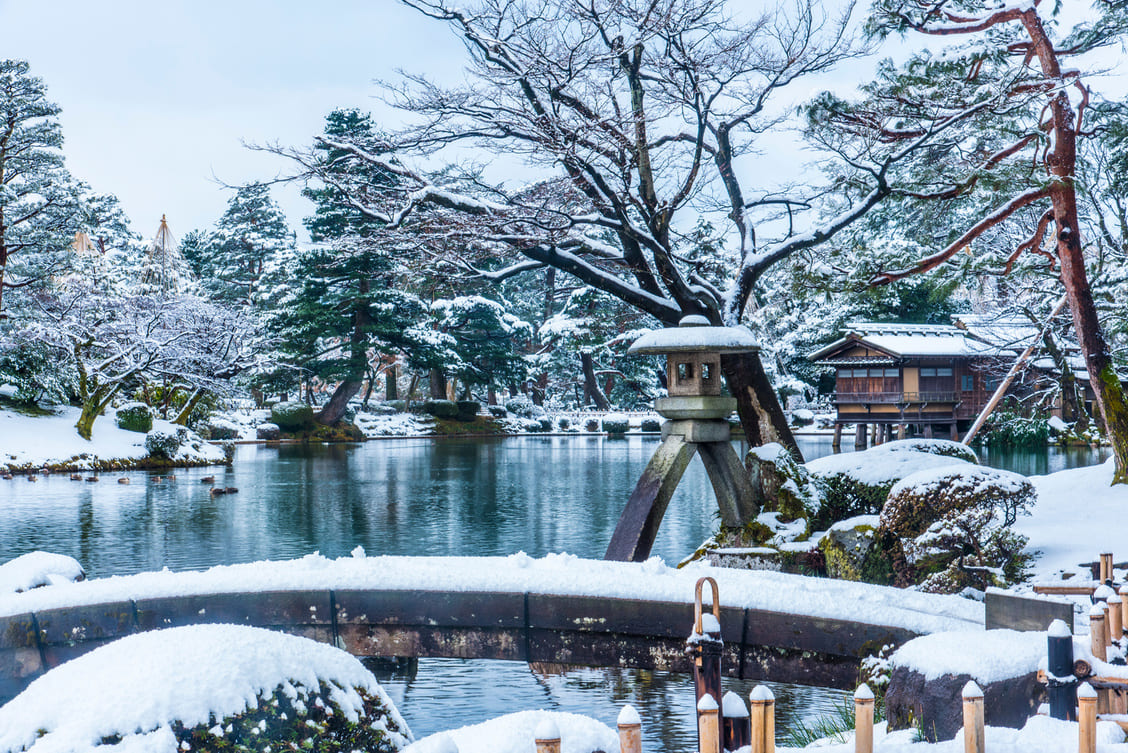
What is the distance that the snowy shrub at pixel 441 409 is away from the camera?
3609cm

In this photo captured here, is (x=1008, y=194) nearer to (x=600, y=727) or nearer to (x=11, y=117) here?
(x=600, y=727)

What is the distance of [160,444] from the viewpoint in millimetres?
22547

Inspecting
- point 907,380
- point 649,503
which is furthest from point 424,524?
point 907,380

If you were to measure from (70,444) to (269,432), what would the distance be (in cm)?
993

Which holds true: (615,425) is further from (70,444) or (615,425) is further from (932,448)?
(932,448)

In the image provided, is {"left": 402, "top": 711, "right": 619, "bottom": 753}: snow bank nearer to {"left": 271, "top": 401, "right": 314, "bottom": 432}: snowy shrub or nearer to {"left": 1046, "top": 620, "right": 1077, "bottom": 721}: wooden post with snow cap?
{"left": 1046, "top": 620, "right": 1077, "bottom": 721}: wooden post with snow cap

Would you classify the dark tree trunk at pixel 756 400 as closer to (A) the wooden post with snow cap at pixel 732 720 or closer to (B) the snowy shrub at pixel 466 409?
(A) the wooden post with snow cap at pixel 732 720

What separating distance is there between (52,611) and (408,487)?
12.8 meters

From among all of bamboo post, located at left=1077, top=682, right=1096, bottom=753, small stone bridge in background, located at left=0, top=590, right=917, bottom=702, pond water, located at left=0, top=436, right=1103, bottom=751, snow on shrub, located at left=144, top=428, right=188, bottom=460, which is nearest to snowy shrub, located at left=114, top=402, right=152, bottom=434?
snow on shrub, located at left=144, top=428, right=188, bottom=460

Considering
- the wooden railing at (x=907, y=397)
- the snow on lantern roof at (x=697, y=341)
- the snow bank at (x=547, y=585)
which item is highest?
the snow on lantern roof at (x=697, y=341)

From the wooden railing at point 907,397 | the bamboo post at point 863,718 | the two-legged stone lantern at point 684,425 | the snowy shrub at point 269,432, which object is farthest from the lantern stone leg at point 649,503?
the snowy shrub at point 269,432

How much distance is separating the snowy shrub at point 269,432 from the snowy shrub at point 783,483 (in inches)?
1019

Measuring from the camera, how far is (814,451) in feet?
87.8

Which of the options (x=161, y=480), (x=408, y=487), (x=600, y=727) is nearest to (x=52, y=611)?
(x=600, y=727)
